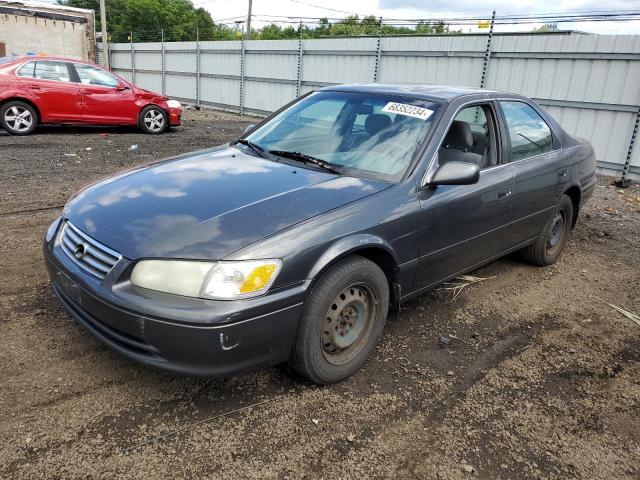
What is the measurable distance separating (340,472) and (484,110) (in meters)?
2.91

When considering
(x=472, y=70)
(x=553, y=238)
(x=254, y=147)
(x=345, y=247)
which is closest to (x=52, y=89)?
(x=254, y=147)

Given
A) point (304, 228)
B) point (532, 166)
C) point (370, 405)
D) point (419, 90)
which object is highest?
point (419, 90)

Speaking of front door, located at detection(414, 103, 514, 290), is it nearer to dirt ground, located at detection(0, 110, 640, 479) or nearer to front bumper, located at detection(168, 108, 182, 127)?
dirt ground, located at detection(0, 110, 640, 479)

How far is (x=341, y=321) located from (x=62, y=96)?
9.72 metres

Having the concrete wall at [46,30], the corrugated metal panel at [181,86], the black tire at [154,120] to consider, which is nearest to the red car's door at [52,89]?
the black tire at [154,120]

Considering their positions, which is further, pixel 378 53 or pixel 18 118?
pixel 378 53

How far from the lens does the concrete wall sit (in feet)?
70.2

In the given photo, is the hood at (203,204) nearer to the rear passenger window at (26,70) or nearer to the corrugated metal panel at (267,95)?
the rear passenger window at (26,70)

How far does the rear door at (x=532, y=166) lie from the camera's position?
4098 millimetres

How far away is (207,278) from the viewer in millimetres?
2344

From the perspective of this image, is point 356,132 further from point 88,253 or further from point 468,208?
point 88,253

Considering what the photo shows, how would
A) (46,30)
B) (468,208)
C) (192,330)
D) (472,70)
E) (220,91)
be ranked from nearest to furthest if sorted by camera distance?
1. (192,330)
2. (468,208)
3. (472,70)
4. (220,91)
5. (46,30)

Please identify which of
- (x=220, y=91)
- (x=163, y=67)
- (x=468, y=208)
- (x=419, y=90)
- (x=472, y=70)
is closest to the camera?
(x=468, y=208)

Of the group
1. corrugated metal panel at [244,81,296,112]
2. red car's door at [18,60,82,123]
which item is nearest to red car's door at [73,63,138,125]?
red car's door at [18,60,82,123]
